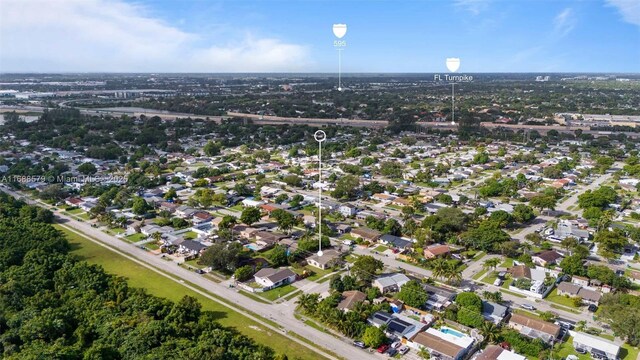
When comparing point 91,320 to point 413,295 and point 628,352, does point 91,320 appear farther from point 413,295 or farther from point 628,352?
point 628,352

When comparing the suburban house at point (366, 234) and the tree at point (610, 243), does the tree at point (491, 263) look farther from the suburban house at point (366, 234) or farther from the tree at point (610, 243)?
the suburban house at point (366, 234)

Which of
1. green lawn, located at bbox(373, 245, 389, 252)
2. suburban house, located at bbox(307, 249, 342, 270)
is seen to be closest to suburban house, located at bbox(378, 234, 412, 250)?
green lawn, located at bbox(373, 245, 389, 252)

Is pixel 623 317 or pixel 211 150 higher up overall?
pixel 211 150

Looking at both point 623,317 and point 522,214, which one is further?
point 522,214

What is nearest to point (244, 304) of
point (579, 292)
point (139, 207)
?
point (139, 207)

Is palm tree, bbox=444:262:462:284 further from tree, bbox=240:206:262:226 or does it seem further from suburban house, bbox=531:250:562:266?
tree, bbox=240:206:262:226

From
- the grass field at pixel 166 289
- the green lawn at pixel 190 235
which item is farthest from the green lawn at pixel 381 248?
the green lawn at pixel 190 235
